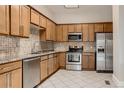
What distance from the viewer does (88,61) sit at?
8.54 m

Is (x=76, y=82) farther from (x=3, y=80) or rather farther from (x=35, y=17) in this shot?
(x=3, y=80)

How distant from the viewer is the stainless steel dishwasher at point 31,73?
385 centimetres

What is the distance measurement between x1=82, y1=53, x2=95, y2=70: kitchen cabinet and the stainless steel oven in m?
0.33

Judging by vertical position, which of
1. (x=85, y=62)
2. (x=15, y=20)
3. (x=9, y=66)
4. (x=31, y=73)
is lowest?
(x=85, y=62)

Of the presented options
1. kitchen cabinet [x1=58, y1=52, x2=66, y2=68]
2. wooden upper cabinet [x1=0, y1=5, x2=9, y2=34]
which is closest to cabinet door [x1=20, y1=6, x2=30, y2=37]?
wooden upper cabinet [x1=0, y1=5, x2=9, y2=34]

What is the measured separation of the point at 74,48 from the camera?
8.98m

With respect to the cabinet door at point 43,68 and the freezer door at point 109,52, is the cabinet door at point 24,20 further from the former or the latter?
the freezer door at point 109,52

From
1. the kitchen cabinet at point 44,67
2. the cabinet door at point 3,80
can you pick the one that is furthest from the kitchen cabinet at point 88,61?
the cabinet door at point 3,80

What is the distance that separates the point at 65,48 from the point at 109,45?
246 cm

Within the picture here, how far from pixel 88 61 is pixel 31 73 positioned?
15.6ft

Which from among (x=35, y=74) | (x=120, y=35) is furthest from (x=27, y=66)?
(x=120, y=35)

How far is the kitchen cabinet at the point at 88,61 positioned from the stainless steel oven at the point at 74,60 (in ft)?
1.08

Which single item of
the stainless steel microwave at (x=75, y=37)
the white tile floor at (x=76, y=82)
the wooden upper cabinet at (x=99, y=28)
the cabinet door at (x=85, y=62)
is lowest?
the white tile floor at (x=76, y=82)

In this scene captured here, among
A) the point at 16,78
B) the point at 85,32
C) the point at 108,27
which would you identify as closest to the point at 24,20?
the point at 16,78
